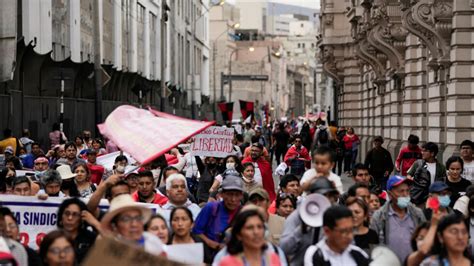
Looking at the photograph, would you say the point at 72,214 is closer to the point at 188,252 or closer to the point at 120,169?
the point at 188,252

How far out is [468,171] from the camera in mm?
15406

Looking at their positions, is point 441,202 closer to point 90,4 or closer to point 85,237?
point 85,237

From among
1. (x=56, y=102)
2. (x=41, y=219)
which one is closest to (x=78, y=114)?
(x=56, y=102)

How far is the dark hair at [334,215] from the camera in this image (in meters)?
8.08

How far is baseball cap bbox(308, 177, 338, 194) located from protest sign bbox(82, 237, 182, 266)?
7.52ft

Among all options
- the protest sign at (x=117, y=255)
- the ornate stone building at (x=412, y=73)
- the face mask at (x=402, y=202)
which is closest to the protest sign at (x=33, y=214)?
the face mask at (x=402, y=202)

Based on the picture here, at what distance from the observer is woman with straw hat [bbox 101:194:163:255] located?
8258 millimetres

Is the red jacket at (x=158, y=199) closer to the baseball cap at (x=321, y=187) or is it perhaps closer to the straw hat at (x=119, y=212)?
the straw hat at (x=119, y=212)

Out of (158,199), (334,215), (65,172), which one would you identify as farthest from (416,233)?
(65,172)

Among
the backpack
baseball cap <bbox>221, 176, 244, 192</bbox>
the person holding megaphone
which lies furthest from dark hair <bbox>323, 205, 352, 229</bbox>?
the backpack

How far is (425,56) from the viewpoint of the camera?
94.5 feet

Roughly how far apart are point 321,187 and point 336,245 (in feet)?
1.74

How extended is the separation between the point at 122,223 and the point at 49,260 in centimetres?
57

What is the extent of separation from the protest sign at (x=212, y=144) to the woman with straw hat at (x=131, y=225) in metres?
9.19
